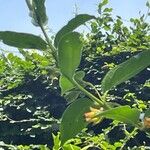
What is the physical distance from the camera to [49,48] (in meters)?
0.74

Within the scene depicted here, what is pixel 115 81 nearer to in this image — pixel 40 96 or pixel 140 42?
pixel 40 96

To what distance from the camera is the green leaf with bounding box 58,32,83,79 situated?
0.70m

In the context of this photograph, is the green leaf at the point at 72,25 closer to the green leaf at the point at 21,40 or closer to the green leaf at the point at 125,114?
the green leaf at the point at 21,40

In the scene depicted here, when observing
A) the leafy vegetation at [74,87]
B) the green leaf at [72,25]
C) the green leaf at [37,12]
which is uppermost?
the green leaf at [37,12]

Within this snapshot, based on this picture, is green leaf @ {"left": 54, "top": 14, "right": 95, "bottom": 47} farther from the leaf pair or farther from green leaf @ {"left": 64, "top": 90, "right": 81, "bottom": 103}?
green leaf @ {"left": 64, "top": 90, "right": 81, "bottom": 103}

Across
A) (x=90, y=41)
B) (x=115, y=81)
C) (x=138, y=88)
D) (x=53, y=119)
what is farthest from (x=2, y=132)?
(x=115, y=81)

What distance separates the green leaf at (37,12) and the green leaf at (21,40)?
37 millimetres

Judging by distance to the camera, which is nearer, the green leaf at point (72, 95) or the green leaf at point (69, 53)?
the green leaf at point (69, 53)

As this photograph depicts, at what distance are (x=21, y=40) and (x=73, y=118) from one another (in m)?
0.15

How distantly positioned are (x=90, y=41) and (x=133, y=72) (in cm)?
644

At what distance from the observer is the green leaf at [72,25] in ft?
2.46

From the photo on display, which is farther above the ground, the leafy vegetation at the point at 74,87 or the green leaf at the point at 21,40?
the green leaf at the point at 21,40

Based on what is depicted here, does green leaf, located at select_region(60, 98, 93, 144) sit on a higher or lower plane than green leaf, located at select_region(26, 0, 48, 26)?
lower

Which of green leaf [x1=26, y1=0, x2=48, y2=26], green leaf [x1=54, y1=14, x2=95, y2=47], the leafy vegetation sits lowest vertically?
the leafy vegetation
